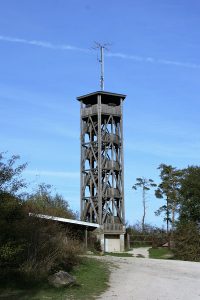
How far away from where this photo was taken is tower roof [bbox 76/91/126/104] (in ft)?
192

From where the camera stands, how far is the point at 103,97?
59.5m

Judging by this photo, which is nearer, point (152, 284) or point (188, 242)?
point (152, 284)

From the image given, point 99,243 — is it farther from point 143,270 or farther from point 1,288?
point 1,288

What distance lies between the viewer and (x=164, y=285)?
1908 cm

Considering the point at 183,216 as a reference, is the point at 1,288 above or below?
below

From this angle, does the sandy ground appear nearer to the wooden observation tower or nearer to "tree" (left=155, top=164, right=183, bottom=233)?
the wooden observation tower

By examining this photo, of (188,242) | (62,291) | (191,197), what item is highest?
(191,197)

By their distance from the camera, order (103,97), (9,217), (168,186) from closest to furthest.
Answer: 1. (9,217)
2. (103,97)
3. (168,186)

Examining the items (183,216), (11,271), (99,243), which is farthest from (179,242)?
(11,271)

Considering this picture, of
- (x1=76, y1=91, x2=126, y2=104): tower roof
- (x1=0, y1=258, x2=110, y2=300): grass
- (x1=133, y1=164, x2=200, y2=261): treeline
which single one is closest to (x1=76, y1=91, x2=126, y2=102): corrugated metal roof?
(x1=76, y1=91, x2=126, y2=104): tower roof

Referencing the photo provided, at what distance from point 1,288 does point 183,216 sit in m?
35.0

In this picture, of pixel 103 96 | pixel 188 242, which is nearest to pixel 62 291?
pixel 188 242

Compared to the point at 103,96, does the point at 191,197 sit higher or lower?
lower

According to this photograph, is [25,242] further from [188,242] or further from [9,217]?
[188,242]
